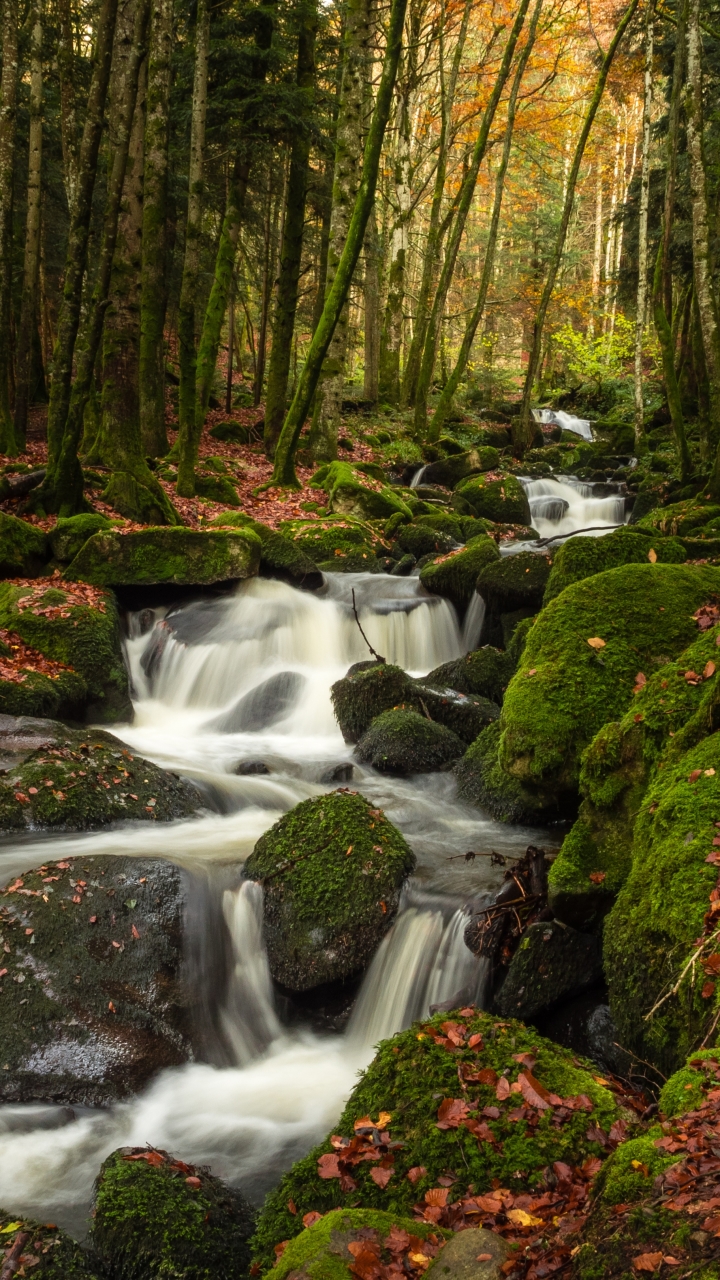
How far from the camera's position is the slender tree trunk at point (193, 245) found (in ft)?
43.3

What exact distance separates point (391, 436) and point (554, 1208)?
2192cm

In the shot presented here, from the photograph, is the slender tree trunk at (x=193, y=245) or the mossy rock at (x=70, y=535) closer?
the mossy rock at (x=70, y=535)

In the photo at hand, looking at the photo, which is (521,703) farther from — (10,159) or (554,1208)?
(10,159)

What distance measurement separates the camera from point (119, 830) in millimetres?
6738

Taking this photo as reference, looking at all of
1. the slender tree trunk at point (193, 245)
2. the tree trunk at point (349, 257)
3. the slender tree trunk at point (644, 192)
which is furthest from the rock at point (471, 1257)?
the slender tree trunk at point (644, 192)

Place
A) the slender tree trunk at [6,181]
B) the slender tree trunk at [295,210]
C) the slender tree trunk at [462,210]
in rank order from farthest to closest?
1. the slender tree trunk at [462,210]
2. the slender tree trunk at [295,210]
3. the slender tree trunk at [6,181]

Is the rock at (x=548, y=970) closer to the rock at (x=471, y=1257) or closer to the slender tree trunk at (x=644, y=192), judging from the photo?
the rock at (x=471, y=1257)

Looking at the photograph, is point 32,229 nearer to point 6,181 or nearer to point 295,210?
point 6,181

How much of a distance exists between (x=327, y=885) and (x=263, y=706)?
5.12 meters

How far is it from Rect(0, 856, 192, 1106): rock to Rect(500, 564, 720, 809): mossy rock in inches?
103

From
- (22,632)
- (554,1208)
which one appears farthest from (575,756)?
(22,632)

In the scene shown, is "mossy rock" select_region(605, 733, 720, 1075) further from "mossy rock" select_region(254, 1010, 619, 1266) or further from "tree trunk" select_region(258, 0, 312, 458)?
"tree trunk" select_region(258, 0, 312, 458)

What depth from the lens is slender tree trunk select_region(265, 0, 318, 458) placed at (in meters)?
17.3

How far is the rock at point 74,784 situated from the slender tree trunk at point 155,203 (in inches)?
391
